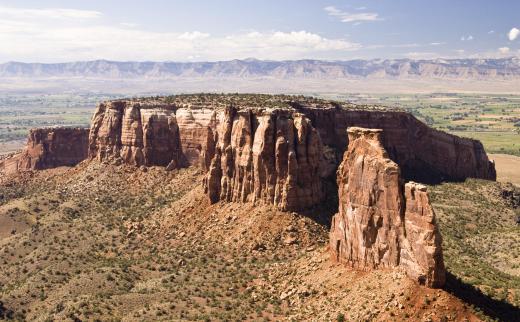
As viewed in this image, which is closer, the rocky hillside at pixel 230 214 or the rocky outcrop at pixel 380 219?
the rocky outcrop at pixel 380 219

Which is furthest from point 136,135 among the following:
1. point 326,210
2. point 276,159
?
point 326,210

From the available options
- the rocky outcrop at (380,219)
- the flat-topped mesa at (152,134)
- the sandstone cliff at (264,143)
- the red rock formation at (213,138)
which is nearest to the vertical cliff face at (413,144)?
the red rock formation at (213,138)

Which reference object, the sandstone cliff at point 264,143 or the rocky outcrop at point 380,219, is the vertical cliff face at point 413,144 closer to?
the sandstone cliff at point 264,143

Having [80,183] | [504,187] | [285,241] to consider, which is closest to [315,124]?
[285,241]

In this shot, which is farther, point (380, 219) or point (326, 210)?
point (326, 210)

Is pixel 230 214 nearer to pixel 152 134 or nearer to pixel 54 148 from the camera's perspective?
pixel 152 134

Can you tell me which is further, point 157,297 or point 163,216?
point 163,216

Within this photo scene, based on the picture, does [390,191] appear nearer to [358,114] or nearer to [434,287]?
[434,287]
